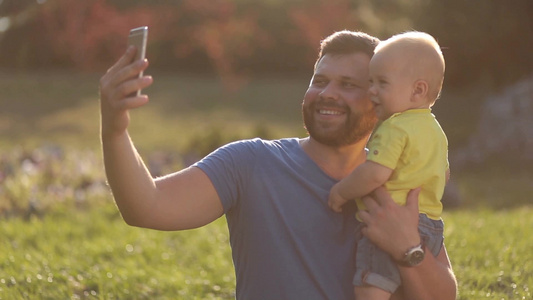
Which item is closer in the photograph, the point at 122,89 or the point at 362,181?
the point at 122,89

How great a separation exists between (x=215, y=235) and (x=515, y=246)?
263 cm

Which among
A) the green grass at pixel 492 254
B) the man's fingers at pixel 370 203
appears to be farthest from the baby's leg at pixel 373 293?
the green grass at pixel 492 254

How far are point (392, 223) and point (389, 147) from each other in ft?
0.94

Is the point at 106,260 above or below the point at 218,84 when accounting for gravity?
above

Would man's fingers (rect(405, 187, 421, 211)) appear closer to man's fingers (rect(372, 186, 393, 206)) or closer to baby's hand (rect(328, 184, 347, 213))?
man's fingers (rect(372, 186, 393, 206))

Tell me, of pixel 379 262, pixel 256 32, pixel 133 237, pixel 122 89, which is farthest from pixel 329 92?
pixel 256 32

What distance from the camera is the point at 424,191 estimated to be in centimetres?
295

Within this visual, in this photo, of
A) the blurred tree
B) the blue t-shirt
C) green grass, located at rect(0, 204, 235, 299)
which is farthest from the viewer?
the blurred tree

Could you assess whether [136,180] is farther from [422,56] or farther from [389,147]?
[422,56]

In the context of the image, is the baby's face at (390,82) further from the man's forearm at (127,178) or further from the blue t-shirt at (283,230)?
the man's forearm at (127,178)

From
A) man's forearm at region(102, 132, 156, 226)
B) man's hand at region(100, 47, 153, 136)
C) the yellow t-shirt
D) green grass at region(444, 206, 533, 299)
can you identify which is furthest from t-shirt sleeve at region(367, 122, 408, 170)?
green grass at region(444, 206, 533, 299)

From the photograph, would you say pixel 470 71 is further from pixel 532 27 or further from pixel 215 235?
pixel 215 235

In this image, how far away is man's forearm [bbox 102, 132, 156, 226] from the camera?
7.86 ft

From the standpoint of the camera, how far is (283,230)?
2996 mm
